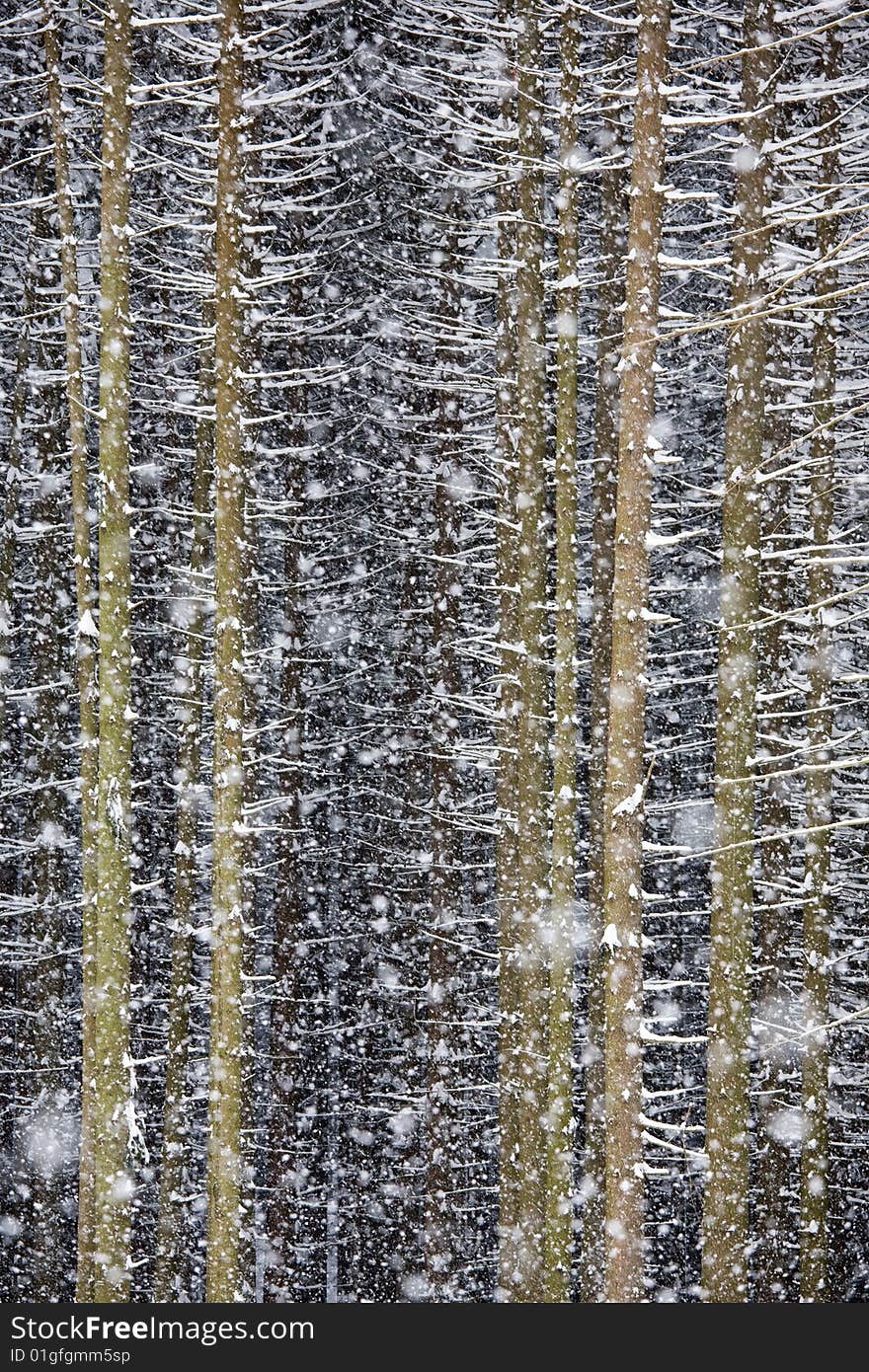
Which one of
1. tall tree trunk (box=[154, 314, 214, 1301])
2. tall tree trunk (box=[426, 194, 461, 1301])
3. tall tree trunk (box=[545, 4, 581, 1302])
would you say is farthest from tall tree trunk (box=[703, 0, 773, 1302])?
tall tree trunk (box=[154, 314, 214, 1301])

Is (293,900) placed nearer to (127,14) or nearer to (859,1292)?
(127,14)

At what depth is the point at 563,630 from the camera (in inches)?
423

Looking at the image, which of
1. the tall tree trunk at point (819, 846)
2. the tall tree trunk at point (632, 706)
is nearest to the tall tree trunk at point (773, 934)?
the tall tree trunk at point (819, 846)

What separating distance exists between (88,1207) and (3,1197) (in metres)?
5.72

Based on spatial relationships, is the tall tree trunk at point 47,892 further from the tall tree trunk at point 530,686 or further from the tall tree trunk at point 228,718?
the tall tree trunk at point 530,686

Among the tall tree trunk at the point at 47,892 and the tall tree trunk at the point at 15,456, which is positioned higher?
the tall tree trunk at the point at 15,456

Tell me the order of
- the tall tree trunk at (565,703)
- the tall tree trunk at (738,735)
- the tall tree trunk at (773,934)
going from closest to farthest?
the tall tree trunk at (738,735), the tall tree trunk at (565,703), the tall tree trunk at (773,934)

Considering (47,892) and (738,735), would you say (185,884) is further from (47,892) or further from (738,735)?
(738,735)

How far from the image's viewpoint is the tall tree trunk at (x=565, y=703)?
10234mm

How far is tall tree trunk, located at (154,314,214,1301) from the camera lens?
1369 cm

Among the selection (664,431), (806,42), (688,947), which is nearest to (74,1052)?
(688,947)

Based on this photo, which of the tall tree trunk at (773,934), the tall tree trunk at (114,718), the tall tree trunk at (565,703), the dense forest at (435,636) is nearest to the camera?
the tall tree trunk at (114,718)

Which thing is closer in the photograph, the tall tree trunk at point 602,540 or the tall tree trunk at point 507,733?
the tall tree trunk at point 507,733

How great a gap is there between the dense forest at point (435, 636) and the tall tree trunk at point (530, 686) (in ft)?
0.17
